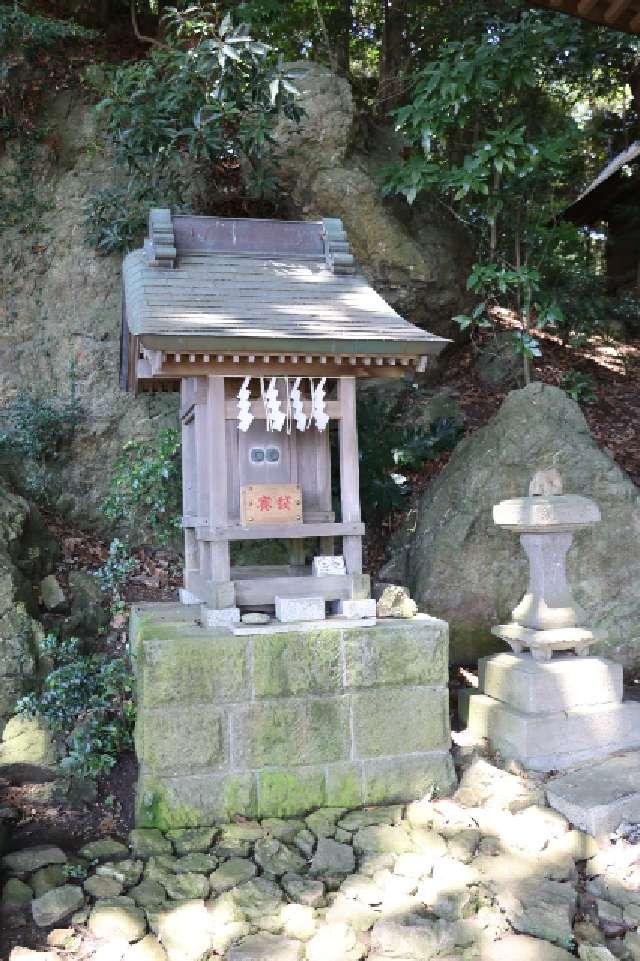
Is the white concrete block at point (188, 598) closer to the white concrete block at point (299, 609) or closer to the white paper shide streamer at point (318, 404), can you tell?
the white concrete block at point (299, 609)

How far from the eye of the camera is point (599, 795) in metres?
4.36

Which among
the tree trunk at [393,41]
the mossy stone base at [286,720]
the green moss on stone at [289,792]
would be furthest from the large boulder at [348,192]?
the green moss on stone at [289,792]

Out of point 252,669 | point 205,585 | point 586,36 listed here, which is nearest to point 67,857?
point 252,669

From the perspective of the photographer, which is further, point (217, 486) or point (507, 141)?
point (507, 141)

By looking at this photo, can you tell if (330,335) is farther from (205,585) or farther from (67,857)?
(67,857)

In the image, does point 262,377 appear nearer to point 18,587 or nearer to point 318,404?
point 318,404

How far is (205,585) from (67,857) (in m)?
1.81

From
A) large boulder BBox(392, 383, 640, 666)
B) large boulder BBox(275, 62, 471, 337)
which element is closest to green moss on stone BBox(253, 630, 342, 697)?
large boulder BBox(392, 383, 640, 666)

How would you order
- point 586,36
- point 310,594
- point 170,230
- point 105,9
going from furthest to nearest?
point 105,9 → point 586,36 → point 170,230 → point 310,594

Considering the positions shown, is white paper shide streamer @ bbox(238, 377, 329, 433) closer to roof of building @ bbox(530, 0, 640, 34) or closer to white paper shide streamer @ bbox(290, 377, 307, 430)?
white paper shide streamer @ bbox(290, 377, 307, 430)

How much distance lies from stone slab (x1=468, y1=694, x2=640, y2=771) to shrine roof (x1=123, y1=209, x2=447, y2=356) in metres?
2.60

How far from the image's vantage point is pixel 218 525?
4711mm

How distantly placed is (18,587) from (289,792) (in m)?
2.88

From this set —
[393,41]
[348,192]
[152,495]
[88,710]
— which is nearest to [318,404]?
[88,710]
